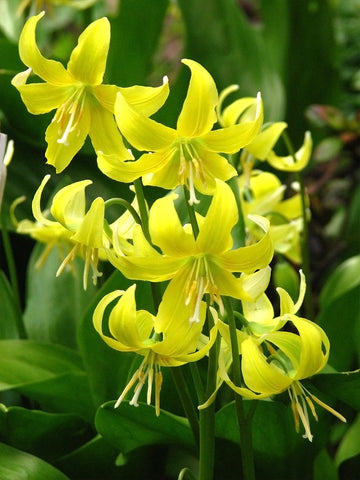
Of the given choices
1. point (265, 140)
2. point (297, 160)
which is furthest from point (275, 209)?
point (265, 140)

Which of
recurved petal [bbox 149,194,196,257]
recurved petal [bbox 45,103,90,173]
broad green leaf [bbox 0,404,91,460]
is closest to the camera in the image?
recurved petal [bbox 149,194,196,257]

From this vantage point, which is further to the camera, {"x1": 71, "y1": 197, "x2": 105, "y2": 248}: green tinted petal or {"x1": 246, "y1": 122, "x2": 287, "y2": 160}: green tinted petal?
{"x1": 246, "y1": 122, "x2": 287, "y2": 160}: green tinted petal

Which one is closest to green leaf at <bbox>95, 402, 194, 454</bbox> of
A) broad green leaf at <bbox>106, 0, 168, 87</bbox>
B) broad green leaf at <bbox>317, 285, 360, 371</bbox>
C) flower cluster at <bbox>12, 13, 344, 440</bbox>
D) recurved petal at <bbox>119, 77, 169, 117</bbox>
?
flower cluster at <bbox>12, 13, 344, 440</bbox>

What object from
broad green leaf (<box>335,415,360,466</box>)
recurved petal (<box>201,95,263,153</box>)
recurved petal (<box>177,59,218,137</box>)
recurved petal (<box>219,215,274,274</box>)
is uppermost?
recurved petal (<box>177,59,218,137</box>)

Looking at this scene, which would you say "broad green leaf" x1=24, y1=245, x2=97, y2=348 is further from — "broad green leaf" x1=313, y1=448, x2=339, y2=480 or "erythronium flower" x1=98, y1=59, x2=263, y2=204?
"erythronium flower" x1=98, y1=59, x2=263, y2=204

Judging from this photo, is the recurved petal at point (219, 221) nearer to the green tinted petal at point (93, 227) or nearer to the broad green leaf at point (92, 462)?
the green tinted petal at point (93, 227)

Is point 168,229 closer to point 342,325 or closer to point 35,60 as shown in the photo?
point 35,60
